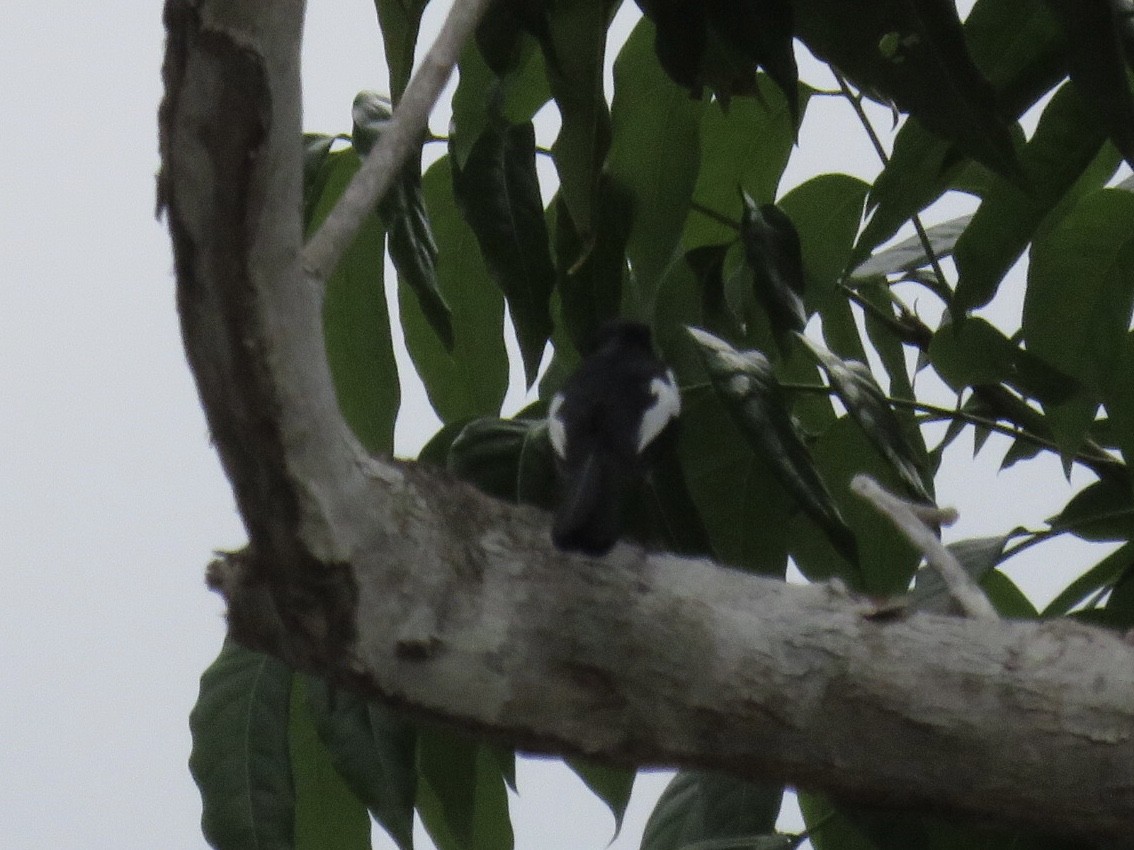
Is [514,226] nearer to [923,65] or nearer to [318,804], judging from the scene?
[923,65]

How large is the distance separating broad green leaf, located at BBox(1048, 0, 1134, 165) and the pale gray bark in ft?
1.86

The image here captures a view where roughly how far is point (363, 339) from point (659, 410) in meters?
0.55

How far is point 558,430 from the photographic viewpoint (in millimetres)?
1706

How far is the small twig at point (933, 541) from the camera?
5.09 feet

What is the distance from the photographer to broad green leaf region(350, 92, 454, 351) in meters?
1.80

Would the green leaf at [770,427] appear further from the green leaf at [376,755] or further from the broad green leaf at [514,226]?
the green leaf at [376,755]

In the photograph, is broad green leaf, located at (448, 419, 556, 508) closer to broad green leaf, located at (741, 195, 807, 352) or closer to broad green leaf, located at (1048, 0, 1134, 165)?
broad green leaf, located at (741, 195, 807, 352)

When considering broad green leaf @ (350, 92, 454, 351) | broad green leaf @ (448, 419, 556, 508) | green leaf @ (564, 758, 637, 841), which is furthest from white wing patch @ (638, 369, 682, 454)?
green leaf @ (564, 758, 637, 841)

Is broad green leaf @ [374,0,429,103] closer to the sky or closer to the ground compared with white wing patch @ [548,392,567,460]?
closer to the sky

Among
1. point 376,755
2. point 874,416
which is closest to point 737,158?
point 874,416

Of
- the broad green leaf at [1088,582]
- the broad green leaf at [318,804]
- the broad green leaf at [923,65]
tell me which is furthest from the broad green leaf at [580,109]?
the broad green leaf at [1088,582]

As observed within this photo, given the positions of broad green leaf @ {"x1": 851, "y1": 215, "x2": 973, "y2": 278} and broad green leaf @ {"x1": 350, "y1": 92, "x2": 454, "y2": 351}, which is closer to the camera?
broad green leaf @ {"x1": 350, "y1": 92, "x2": 454, "y2": 351}

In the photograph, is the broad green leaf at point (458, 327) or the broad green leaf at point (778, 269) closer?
the broad green leaf at point (778, 269)

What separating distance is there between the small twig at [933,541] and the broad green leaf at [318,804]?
Result: 88cm
